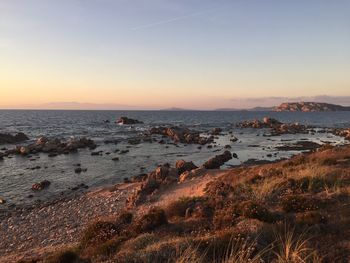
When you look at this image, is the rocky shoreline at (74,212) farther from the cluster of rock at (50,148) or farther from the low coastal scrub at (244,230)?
the cluster of rock at (50,148)

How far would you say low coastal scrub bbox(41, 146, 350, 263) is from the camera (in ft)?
29.7

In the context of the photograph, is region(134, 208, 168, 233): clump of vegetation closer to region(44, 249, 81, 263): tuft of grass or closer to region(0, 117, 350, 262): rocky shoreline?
region(44, 249, 81, 263): tuft of grass

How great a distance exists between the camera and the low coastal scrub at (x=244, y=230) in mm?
9055

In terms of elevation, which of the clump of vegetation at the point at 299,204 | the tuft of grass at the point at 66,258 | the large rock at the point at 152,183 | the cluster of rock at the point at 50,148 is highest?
the clump of vegetation at the point at 299,204

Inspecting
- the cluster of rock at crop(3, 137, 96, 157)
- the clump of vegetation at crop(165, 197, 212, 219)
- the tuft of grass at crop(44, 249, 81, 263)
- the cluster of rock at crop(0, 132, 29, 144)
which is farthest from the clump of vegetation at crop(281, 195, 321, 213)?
the cluster of rock at crop(0, 132, 29, 144)

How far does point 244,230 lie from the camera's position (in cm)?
1088

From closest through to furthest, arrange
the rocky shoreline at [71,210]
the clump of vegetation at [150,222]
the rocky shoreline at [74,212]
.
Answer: the clump of vegetation at [150,222], the rocky shoreline at [74,212], the rocky shoreline at [71,210]

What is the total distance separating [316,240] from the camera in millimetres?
10148

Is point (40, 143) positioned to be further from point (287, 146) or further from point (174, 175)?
point (287, 146)

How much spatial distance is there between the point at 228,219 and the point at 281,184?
19.6ft

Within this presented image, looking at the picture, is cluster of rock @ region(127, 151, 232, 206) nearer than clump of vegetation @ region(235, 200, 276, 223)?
No

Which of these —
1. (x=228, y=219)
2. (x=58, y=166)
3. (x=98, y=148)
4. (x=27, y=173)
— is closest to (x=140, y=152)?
(x=98, y=148)

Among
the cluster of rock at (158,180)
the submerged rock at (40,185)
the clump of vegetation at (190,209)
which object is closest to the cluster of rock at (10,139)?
the submerged rock at (40,185)

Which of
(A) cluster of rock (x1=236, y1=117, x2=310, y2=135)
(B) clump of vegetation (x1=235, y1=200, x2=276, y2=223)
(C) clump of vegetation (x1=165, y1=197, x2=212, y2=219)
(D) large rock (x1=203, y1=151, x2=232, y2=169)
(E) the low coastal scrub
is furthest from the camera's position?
(A) cluster of rock (x1=236, y1=117, x2=310, y2=135)
